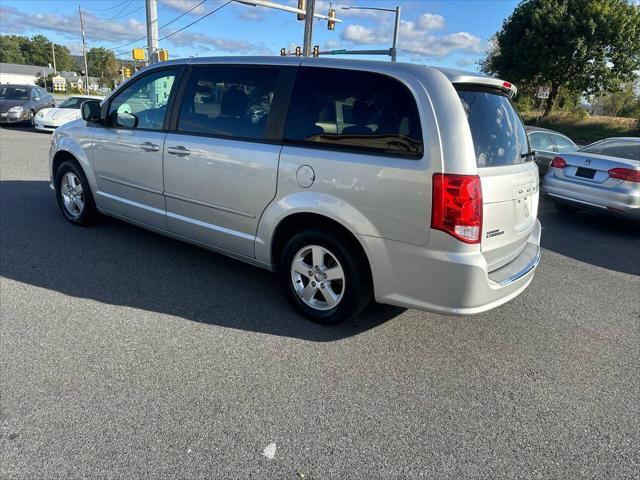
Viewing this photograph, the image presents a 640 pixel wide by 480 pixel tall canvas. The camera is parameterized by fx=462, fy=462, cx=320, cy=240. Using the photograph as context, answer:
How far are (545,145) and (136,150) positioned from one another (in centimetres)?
833

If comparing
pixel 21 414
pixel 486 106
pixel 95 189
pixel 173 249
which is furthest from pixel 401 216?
pixel 95 189

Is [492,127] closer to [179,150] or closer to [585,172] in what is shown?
[179,150]

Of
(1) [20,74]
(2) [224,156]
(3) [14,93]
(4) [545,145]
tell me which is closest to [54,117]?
(3) [14,93]

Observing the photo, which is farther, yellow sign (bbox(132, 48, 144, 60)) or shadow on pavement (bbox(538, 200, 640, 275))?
yellow sign (bbox(132, 48, 144, 60))

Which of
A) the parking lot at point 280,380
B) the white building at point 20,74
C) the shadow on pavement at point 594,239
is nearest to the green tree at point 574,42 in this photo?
the shadow on pavement at point 594,239

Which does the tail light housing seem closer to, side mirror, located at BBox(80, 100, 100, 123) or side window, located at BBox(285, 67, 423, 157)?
side window, located at BBox(285, 67, 423, 157)

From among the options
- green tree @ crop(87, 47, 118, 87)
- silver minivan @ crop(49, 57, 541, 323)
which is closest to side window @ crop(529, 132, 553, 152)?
silver minivan @ crop(49, 57, 541, 323)

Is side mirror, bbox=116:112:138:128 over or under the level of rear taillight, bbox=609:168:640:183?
over

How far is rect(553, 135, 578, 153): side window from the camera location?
32.2 feet

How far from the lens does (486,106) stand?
3131mm

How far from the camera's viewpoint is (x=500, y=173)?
297 centimetres

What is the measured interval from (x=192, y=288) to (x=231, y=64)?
6.32 ft

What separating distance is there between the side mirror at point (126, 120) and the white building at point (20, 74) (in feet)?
301

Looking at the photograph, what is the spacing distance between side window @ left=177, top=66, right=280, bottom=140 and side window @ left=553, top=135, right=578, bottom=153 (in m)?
8.26
